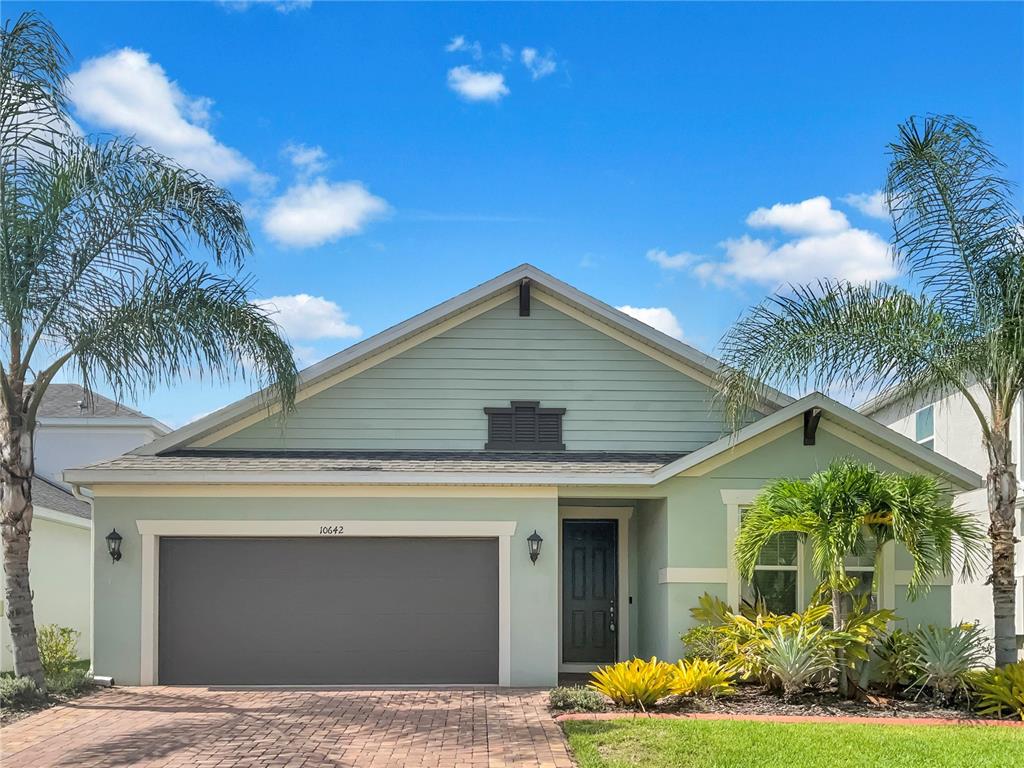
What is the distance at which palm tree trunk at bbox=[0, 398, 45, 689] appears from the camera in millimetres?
11344

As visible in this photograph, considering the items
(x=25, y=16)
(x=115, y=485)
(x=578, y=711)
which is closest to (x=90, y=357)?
(x=115, y=485)

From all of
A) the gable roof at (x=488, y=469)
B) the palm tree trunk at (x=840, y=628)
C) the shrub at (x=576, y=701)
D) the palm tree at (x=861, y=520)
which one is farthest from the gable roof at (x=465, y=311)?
the shrub at (x=576, y=701)

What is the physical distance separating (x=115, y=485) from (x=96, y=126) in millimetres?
4517

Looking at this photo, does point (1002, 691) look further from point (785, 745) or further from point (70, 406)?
point (70, 406)

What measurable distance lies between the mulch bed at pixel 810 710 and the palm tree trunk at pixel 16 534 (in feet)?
19.9

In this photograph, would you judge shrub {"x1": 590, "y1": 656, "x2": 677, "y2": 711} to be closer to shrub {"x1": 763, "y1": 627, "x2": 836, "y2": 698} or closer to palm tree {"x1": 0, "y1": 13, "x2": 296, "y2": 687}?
shrub {"x1": 763, "y1": 627, "x2": 836, "y2": 698}

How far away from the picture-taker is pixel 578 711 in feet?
34.9

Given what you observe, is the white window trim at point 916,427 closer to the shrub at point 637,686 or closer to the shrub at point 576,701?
the shrub at point 637,686

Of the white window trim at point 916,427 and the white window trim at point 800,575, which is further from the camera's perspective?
the white window trim at point 916,427

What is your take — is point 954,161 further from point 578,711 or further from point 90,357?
point 90,357

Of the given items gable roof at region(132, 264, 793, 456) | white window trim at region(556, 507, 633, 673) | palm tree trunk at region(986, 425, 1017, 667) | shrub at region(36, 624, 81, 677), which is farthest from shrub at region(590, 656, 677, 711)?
shrub at region(36, 624, 81, 677)

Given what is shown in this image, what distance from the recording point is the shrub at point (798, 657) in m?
11.1

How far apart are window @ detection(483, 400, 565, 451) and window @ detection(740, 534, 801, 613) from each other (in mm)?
3297

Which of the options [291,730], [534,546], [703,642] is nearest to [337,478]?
[534,546]
